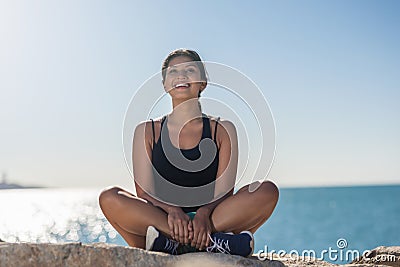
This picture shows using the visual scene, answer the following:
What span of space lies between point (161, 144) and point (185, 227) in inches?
29.9

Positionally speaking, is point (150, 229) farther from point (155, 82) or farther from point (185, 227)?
point (155, 82)

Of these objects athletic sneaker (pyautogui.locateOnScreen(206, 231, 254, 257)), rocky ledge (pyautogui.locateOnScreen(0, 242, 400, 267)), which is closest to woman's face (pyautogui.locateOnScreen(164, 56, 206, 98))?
athletic sneaker (pyautogui.locateOnScreen(206, 231, 254, 257))

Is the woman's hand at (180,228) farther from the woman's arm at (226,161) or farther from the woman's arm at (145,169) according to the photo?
the woman's arm at (226,161)

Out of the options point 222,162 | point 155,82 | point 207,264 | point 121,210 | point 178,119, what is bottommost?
point 207,264

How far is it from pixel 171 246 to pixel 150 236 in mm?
135

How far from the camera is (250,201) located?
3.53 metres

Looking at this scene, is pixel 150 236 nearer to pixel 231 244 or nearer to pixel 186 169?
pixel 231 244

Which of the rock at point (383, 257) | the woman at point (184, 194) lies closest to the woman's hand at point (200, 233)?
the woman at point (184, 194)

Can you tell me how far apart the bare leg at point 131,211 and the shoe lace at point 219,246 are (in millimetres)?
274

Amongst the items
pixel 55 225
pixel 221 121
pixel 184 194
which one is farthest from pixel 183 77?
pixel 55 225

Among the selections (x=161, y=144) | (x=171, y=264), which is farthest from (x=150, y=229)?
(x=161, y=144)

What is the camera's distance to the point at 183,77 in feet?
12.9

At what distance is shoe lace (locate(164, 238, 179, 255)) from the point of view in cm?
336

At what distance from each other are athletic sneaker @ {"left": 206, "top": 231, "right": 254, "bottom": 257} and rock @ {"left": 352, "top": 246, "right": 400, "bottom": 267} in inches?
52.7
